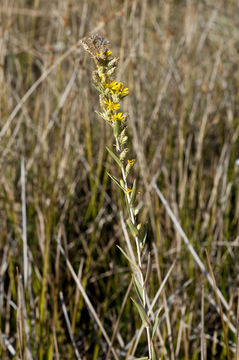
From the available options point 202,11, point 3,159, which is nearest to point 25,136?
point 3,159

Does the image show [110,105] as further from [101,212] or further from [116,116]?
[101,212]

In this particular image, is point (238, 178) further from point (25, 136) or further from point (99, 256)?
point (25, 136)

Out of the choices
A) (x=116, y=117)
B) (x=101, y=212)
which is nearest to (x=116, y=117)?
(x=116, y=117)

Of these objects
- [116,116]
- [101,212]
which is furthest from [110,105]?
[101,212]

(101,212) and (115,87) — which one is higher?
(115,87)

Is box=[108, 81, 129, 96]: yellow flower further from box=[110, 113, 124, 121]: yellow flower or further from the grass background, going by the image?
the grass background

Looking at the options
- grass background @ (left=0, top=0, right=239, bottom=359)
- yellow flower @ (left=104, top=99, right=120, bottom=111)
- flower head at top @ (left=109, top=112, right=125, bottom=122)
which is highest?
yellow flower @ (left=104, top=99, right=120, bottom=111)

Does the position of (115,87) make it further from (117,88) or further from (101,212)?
(101,212)

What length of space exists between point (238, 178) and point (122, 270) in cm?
82

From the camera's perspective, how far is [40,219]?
4.99 feet

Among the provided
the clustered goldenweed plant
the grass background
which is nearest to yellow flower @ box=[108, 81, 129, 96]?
the clustered goldenweed plant

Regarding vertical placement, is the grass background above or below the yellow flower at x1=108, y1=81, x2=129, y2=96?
below

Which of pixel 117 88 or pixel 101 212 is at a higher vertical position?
pixel 117 88

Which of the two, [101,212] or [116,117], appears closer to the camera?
[116,117]
